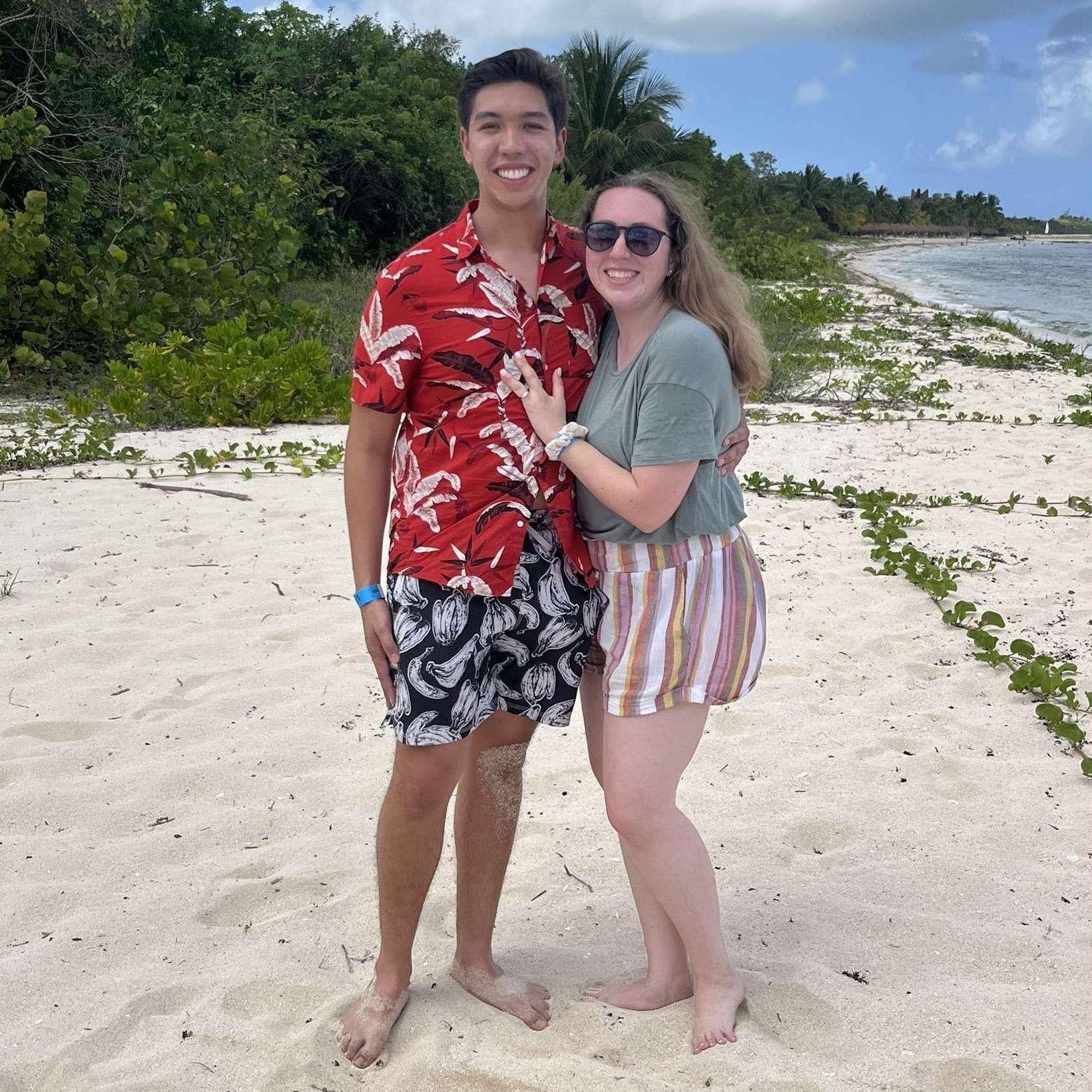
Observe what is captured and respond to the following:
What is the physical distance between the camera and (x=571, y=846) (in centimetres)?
327

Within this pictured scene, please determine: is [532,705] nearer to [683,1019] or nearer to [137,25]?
[683,1019]

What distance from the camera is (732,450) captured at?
2543 millimetres

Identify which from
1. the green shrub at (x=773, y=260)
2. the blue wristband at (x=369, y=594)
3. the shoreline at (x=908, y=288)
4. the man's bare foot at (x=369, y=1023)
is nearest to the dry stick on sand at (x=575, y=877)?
the man's bare foot at (x=369, y=1023)

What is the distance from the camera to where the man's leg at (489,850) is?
8.09 ft

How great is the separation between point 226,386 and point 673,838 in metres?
Answer: 6.27

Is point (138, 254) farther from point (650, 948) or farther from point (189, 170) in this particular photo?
point (650, 948)

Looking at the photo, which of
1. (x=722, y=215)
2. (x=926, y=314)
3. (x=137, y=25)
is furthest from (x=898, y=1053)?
(x=722, y=215)

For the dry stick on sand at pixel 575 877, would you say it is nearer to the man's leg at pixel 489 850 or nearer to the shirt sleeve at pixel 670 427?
the man's leg at pixel 489 850

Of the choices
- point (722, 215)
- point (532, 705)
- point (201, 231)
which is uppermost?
point (722, 215)

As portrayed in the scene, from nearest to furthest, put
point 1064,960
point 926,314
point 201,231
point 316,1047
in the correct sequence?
point 316,1047 → point 1064,960 → point 201,231 → point 926,314

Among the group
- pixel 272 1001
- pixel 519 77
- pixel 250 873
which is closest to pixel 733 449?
pixel 519 77

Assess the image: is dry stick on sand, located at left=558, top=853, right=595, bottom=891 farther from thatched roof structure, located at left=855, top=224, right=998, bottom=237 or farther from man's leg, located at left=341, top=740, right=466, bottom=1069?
thatched roof structure, located at left=855, top=224, right=998, bottom=237

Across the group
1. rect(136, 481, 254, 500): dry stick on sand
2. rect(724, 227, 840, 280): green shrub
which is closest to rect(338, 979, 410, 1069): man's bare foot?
rect(136, 481, 254, 500): dry stick on sand

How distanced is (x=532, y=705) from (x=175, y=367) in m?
6.16
